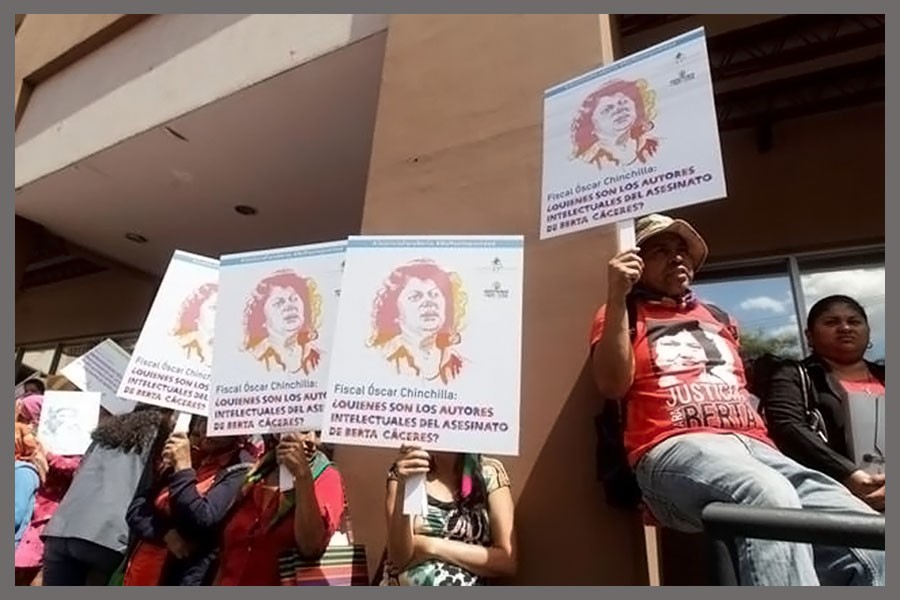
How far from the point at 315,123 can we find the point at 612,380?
12.8 feet

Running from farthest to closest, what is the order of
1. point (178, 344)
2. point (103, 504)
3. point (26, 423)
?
1. point (26, 423)
2. point (103, 504)
3. point (178, 344)

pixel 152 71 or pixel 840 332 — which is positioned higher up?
pixel 152 71

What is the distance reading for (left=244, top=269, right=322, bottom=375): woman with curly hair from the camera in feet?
9.07

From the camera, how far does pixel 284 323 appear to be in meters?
2.81

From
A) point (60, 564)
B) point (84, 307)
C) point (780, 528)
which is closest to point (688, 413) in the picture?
point (780, 528)

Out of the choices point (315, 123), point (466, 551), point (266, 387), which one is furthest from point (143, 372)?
point (315, 123)

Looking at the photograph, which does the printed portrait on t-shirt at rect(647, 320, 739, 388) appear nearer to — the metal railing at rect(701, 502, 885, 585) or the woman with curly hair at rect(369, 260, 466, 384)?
the woman with curly hair at rect(369, 260, 466, 384)

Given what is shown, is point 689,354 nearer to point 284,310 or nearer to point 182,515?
point 284,310

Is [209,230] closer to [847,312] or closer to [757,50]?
[757,50]

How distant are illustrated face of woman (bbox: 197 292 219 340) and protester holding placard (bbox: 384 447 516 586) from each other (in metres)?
1.18

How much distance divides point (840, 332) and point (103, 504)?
3151 mm

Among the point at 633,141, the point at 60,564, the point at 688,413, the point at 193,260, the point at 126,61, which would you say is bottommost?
the point at 60,564

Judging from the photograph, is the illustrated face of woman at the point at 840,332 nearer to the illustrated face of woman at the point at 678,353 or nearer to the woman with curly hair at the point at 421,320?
the illustrated face of woman at the point at 678,353

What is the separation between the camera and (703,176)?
93.7 inches
